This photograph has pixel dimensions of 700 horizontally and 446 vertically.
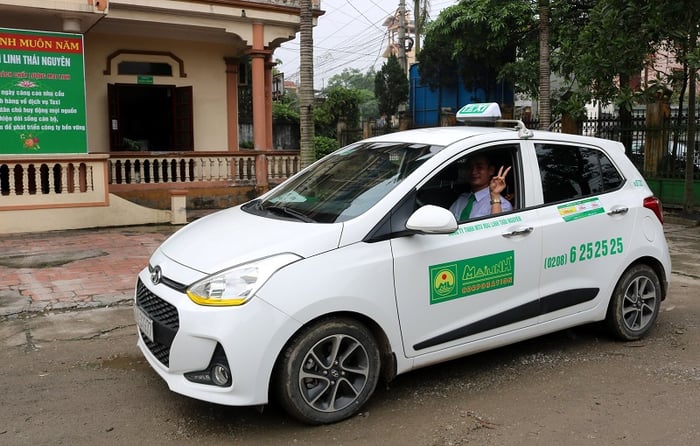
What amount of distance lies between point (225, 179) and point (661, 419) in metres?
11.1

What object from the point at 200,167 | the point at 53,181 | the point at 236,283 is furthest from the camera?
the point at 200,167

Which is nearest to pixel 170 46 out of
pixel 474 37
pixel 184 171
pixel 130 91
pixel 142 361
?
pixel 130 91

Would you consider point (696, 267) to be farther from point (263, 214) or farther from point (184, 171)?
point (184, 171)

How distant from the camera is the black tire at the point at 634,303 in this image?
4.96 m

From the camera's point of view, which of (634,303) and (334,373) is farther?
(634,303)

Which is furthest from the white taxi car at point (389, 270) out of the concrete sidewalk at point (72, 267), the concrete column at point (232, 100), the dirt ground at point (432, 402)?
the concrete column at point (232, 100)

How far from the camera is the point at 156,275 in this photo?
12.6ft

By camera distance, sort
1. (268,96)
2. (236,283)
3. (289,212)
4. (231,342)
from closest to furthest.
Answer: (231,342), (236,283), (289,212), (268,96)

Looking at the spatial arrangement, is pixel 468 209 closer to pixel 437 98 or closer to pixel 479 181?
pixel 479 181

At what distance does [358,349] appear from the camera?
3701 mm

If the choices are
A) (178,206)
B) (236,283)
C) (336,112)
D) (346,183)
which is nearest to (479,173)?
(346,183)

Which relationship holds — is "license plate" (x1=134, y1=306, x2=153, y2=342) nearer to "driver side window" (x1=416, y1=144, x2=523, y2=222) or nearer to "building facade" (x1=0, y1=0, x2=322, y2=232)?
"driver side window" (x1=416, y1=144, x2=523, y2=222)

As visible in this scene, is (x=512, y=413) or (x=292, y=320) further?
(x=512, y=413)

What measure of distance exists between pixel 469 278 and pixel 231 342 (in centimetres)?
154
